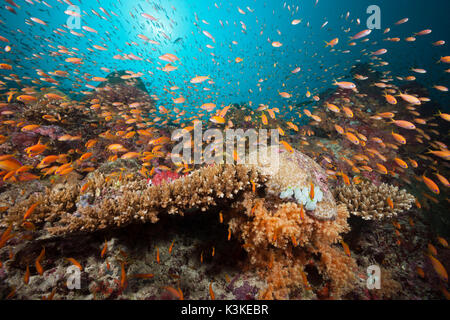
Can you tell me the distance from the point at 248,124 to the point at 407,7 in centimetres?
5768

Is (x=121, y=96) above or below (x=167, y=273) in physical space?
above

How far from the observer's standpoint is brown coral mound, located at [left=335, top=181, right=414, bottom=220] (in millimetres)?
4000

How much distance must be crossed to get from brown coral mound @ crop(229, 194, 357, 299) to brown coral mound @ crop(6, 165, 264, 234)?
1.77 feet

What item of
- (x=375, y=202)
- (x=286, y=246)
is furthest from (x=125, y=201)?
(x=375, y=202)

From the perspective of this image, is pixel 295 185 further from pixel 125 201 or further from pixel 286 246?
pixel 125 201

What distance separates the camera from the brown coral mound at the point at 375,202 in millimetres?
4000

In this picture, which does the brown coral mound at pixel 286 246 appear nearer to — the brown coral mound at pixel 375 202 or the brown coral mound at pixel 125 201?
the brown coral mound at pixel 125 201

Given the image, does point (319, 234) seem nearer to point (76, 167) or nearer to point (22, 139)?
point (76, 167)

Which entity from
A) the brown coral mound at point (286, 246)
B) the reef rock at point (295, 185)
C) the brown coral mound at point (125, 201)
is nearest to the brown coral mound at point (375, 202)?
the brown coral mound at point (286, 246)

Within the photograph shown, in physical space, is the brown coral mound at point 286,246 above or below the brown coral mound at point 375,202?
below

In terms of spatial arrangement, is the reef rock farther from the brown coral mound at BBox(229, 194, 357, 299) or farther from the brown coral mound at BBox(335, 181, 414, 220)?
the brown coral mound at BBox(335, 181, 414, 220)

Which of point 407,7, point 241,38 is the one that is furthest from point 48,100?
point 241,38

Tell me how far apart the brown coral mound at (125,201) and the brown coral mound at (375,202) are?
2898 millimetres
